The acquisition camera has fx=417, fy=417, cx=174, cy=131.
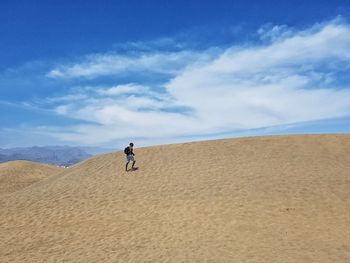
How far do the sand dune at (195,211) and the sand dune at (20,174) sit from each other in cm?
1057

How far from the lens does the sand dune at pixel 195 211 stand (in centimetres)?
1486

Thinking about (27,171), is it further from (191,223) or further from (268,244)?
(268,244)

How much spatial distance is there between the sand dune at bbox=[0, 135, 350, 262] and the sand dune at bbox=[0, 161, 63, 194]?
10.6m

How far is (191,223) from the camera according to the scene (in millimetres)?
17562

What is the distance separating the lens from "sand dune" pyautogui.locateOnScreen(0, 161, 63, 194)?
3759 centimetres

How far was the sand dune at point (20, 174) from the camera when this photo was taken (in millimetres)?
37594

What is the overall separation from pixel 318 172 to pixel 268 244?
10.4 meters

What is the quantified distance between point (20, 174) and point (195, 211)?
28459mm

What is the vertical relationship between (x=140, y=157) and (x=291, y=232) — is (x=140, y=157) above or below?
above

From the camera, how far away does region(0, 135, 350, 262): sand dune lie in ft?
48.8

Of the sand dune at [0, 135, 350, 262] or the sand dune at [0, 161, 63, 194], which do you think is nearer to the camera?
the sand dune at [0, 135, 350, 262]

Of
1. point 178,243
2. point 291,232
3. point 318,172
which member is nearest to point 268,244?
point 291,232

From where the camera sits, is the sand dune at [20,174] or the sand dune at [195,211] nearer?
the sand dune at [195,211]

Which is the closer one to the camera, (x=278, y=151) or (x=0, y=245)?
(x=0, y=245)
